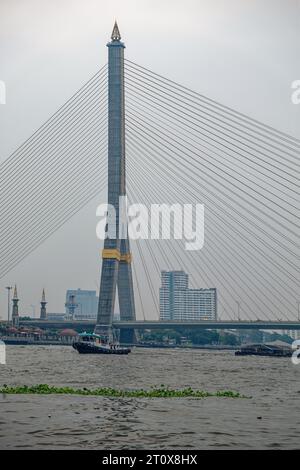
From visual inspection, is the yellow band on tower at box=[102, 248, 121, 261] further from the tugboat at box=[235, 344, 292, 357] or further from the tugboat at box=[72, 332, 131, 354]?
the tugboat at box=[235, 344, 292, 357]

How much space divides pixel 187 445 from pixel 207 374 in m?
40.4

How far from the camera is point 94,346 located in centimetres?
10862

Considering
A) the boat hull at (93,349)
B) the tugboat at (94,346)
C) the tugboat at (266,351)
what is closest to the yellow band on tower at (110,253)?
the tugboat at (94,346)

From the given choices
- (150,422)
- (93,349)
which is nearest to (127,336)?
(93,349)

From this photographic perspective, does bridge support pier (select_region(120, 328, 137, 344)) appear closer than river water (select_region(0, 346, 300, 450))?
Result: No

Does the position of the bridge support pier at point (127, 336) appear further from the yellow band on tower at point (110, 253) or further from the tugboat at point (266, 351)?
the yellow band on tower at point (110, 253)

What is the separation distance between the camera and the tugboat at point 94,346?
108875 mm

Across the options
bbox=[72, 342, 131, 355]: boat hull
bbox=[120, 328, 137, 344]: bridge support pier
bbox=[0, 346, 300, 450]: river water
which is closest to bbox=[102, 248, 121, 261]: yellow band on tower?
bbox=[72, 342, 131, 355]: boat hull

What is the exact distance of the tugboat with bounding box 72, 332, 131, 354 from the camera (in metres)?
109

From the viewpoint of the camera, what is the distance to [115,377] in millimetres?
60656
